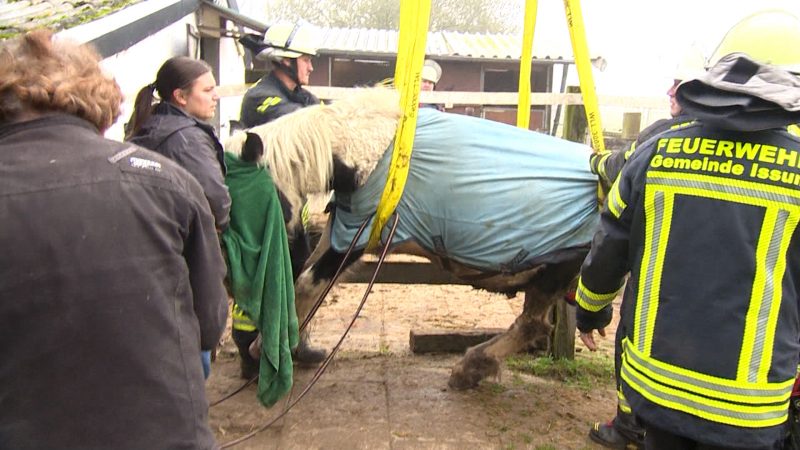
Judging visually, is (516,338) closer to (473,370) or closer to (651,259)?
(473,370)

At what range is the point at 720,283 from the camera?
5.63 ft

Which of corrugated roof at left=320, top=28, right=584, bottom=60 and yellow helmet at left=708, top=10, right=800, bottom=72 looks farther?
corrugated roof at left=320, top=28, right=584, bottom=60

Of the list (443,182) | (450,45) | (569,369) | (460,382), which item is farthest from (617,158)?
(450,45)

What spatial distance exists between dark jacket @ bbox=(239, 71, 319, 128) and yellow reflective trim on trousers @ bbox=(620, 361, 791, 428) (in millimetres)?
2664

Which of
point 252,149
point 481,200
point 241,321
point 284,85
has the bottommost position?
point 241,321

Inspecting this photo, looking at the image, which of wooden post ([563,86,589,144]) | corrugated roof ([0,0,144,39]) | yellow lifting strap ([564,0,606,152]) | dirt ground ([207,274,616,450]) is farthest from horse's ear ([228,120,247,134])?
wooden post ([563,86,589,144])

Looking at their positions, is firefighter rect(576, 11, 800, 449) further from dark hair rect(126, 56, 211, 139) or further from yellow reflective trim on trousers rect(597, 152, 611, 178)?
dark hair rect(126, 56, 211, 139)

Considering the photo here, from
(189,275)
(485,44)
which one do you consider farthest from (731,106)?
(485,44)

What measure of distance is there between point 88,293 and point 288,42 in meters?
3.03

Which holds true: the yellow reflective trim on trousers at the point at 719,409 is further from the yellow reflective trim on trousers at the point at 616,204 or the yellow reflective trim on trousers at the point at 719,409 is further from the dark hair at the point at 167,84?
the dark hair at the point at 167,84

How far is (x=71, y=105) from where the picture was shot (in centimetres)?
133

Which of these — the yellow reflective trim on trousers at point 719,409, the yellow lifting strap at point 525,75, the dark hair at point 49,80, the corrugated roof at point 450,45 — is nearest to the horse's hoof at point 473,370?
the yellow lifting strap at point 525,75

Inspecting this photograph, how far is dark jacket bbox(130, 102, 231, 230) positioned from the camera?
232cm

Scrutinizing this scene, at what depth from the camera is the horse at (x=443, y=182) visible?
308 cm
